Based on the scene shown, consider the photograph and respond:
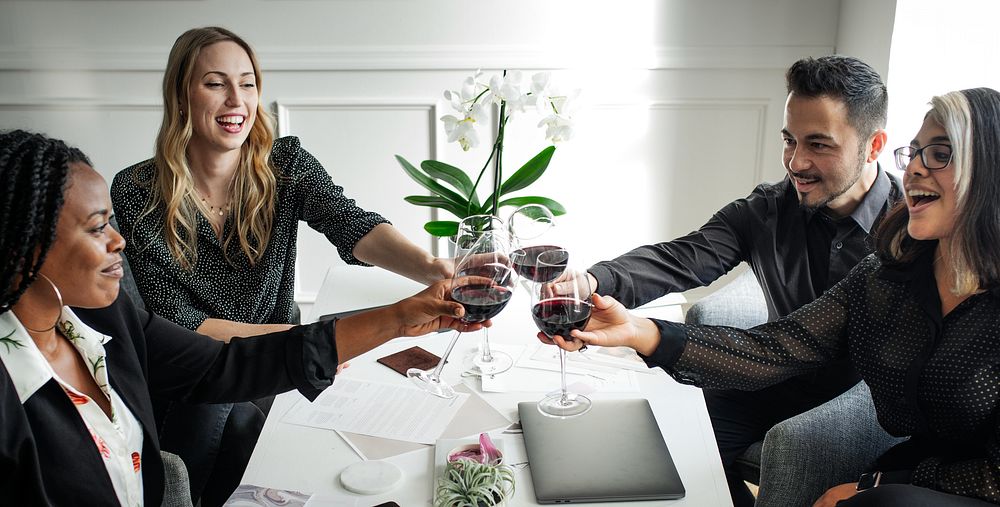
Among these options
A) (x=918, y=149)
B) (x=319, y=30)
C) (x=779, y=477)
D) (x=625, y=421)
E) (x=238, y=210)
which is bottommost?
(x=779, y=477)

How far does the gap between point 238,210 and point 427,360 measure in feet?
2.44

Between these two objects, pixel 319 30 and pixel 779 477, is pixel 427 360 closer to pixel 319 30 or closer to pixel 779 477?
pixel 779 477

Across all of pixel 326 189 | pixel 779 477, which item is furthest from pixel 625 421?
pixel 326 189

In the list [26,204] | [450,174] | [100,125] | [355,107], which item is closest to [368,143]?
[355,107]

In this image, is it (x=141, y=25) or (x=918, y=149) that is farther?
(x=141, y=25)

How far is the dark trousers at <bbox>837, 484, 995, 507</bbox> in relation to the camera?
1.37m

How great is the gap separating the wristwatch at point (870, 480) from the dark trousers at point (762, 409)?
430 mm

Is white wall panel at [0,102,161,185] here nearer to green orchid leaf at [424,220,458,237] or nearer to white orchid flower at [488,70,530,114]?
green orchid leaf at [424,220,458,237]

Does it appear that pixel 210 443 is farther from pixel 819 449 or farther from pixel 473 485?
pixel 819 449

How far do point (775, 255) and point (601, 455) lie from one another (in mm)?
973

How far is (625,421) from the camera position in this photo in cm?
144

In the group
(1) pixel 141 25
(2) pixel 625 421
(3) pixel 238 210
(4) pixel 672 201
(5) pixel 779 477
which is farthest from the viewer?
(4) pixel 672 201

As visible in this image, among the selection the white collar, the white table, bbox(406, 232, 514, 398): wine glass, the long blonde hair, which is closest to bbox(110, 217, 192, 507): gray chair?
the white table

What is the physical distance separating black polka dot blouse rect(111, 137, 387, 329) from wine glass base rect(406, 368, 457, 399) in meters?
0.69
